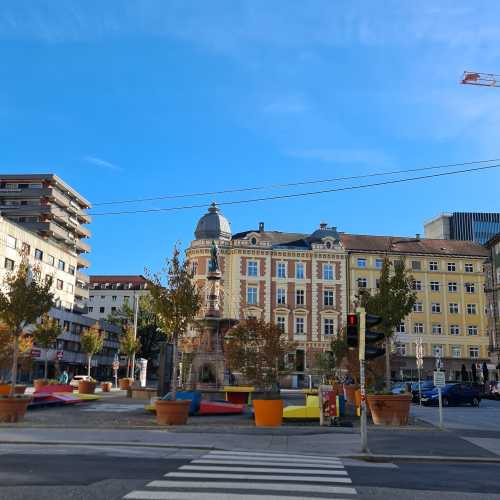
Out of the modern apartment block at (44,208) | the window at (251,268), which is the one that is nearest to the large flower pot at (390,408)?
the window at (251,268)

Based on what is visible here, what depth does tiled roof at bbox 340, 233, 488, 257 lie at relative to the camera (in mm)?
71125

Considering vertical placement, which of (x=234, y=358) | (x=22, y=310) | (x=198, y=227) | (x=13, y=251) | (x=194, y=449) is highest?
(x=198, y=227)

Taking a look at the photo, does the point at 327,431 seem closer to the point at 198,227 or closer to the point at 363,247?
the point at 198,227

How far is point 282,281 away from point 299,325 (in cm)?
531

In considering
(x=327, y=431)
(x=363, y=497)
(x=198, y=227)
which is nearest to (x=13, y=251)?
(x=198, y=227)

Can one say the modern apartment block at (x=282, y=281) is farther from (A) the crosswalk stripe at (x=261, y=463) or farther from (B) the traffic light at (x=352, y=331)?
(A) the crosswalk stripe at (x=261, y=463)

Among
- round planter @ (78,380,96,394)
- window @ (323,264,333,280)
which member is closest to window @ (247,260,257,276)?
window @ (323,264,333,280)

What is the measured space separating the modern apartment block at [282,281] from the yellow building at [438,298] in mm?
3172

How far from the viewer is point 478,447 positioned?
1427 centimetres

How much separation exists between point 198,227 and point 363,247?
20.6 meters

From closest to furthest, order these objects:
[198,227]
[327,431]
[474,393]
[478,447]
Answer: [478,447] → [327,431] → [474,393] → [198,227]

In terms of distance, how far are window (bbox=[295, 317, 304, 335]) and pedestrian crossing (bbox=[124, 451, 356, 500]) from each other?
54084 mm

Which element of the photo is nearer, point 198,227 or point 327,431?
point 327,431

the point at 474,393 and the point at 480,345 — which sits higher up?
the point at 480,345
